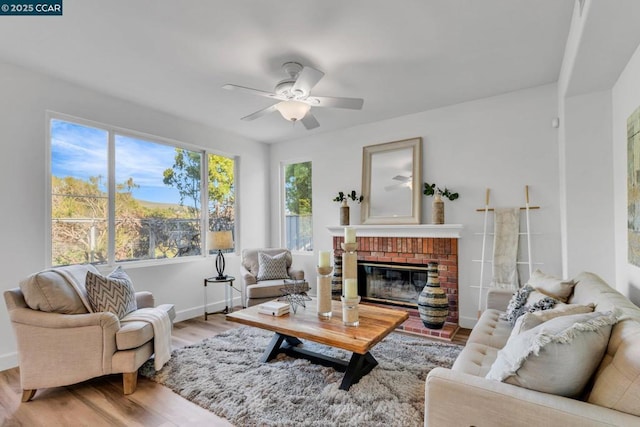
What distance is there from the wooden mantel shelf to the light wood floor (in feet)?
8.54

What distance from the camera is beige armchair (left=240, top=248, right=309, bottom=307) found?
389cm

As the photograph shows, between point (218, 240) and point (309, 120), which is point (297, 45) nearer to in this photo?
point (309, 120)

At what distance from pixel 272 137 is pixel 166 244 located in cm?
227

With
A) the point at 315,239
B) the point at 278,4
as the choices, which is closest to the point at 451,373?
the point at 278,4

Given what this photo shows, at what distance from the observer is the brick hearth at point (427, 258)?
3549 mm

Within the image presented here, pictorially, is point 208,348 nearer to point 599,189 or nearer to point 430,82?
point 430,82

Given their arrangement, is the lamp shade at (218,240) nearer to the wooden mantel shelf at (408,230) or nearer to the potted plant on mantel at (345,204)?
the wooden mantel shelf at (408,230)

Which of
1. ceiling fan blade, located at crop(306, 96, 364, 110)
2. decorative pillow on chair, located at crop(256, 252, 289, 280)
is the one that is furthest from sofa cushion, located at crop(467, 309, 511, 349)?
decorative pillow on chair, located at crop(256, 252, 289, 280)

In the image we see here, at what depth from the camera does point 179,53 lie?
8.42ft

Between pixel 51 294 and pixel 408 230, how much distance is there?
347cm

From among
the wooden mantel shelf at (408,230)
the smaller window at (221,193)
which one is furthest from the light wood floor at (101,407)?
the wooden mantel shelf at (408,230)

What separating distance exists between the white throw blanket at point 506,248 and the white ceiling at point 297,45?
1.35m

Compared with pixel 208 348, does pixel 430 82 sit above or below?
above

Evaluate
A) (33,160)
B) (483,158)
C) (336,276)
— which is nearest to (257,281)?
(336,276)
